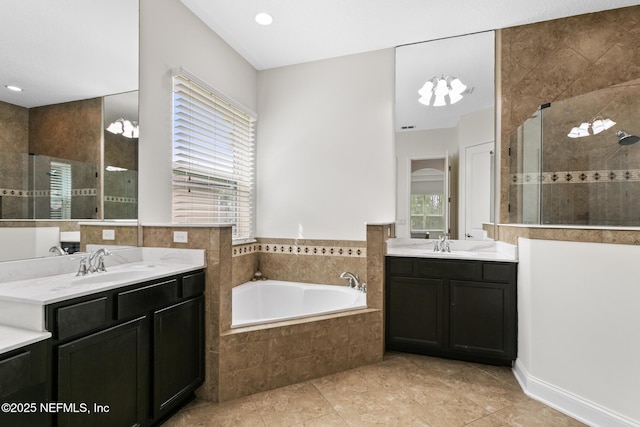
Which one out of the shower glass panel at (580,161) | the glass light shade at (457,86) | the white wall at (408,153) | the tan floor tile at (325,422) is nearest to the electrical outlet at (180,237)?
the tan floor tile at (325,422)

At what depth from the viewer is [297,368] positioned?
7.50 feet

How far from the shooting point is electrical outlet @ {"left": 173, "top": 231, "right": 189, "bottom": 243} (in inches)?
84.4

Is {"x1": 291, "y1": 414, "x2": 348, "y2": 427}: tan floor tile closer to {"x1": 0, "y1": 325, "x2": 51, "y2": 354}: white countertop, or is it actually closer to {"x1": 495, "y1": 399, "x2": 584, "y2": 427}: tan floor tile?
{"x1": 495, "y1": 399, "x2": 584, "y2": 427}: tan floor tile

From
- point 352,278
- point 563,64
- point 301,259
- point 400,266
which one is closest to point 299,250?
point 301,259

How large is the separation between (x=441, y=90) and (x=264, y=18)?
1828mm

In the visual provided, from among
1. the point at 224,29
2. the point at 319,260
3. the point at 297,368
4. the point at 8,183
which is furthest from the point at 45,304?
the point at 224,29

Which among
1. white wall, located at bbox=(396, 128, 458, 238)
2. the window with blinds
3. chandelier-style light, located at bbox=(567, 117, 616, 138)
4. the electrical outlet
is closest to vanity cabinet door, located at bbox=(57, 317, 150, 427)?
the electrical outlet

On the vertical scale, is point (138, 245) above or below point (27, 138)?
below

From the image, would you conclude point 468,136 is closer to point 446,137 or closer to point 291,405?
point 446,137

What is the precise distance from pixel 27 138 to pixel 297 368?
2172 millimetres

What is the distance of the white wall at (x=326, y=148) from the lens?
10.5 feet

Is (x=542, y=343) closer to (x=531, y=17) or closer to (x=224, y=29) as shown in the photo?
(x=531, y=17)

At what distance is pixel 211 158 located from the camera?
2898mm

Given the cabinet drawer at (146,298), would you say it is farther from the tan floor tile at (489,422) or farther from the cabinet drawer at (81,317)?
the tan floor tile at (489,422)
